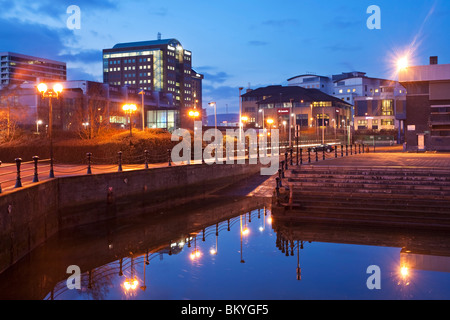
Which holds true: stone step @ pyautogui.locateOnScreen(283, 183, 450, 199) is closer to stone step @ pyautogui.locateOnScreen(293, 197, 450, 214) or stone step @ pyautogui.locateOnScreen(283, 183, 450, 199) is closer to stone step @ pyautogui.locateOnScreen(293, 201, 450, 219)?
stone step @ pyautogui.locateOnScreen(293, 197, 450, 214)

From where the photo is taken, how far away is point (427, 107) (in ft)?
142

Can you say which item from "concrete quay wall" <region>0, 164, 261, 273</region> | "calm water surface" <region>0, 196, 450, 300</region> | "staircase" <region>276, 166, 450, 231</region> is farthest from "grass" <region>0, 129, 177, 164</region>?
"staircase" <region>276, 166, 450, 231</region>

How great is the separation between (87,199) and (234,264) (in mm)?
9050

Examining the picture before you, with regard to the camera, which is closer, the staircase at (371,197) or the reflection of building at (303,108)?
the staircase at (371,197)

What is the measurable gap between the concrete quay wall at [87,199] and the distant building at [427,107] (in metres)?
23.7

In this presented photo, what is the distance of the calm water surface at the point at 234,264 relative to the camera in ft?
34.4

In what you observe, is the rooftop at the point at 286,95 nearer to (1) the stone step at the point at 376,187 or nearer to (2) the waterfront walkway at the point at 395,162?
(2) the waterfront walkway at the point at 395,162

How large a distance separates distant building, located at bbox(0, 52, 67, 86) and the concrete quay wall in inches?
5881

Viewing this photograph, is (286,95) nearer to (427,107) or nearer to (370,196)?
(427,107)

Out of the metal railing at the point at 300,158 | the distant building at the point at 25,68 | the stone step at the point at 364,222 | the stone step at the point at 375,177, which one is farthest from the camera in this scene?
the distant building at the point at 25,68

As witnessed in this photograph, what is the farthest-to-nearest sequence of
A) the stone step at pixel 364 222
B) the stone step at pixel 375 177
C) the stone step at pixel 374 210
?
the stone step at pixel 375 177 → the stone step at pixel 374 210 → the stone step at pixel 364 222

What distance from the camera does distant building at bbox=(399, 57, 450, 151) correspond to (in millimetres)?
42406

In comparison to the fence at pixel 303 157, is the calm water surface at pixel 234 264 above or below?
below

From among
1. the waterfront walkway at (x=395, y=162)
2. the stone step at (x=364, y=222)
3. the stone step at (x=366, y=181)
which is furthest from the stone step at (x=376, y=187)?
the waterfront walkway at (x=395, y=162)
